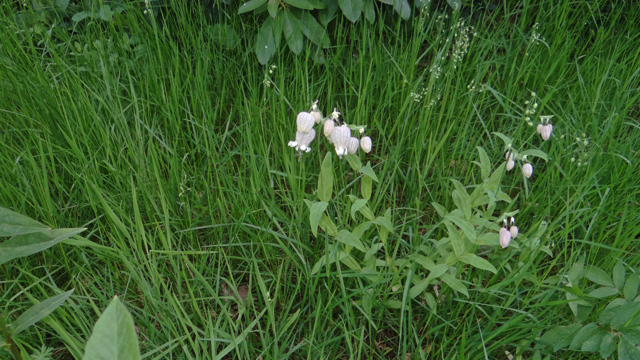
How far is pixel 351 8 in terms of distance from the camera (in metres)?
2.14

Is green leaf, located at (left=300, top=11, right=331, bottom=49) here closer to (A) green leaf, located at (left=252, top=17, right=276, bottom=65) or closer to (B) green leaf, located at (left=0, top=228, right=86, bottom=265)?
(A) green leaf, located at (left=252, top=17, right=276, bottom=65)

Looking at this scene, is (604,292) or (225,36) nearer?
(604,292)

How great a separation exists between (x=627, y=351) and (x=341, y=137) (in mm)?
988

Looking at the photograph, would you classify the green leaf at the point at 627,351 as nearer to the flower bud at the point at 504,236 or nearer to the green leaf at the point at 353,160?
the flower bud at the point at 504,236

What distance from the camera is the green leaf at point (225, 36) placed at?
233 centimetres

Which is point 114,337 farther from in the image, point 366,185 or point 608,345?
point 608,345

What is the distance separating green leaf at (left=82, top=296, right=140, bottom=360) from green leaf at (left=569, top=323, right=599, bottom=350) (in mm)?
1242

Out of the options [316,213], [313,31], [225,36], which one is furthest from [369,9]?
[316,213]

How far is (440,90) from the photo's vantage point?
7.02ft

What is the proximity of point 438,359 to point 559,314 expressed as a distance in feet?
1.34

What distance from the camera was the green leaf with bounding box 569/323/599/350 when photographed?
49.6 inches

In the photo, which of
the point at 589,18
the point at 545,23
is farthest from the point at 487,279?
the point at 589,18

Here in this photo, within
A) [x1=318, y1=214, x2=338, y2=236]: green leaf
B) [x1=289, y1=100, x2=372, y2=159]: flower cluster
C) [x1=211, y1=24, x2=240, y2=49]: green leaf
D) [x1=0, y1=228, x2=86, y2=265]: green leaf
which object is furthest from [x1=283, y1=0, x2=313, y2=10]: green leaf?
[x1=0, y1=228, x2=86, y2=265]: green leaf

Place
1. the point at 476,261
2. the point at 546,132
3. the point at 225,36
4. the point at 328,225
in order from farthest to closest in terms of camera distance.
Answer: the point at 225,36, the point at 546,132, the point at 328,225, the point at 476,261
